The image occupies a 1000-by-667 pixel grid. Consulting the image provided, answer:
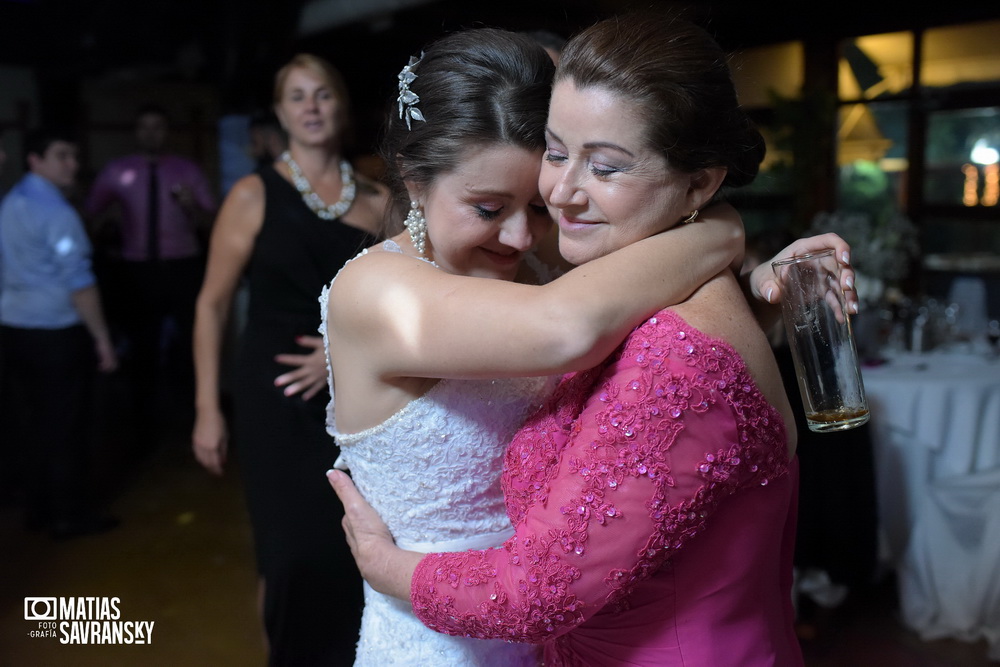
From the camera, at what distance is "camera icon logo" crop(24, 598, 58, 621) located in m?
2.94

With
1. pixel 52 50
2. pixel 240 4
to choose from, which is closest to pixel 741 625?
pixel 52 50

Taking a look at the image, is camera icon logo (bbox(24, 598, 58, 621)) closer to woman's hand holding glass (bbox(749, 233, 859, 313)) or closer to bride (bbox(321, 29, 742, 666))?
bride (bbox(321, 29, 742, 666))

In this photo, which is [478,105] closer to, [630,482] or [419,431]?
[419,431]

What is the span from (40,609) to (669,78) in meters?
2.92

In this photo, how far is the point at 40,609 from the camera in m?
2.96

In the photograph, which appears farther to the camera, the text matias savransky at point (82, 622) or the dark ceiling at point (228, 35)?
the dark ceiling at point (228, 35)

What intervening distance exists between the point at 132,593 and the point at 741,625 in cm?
286

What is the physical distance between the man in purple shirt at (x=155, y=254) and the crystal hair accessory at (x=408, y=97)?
2546 mm

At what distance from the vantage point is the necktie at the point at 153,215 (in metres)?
3.78

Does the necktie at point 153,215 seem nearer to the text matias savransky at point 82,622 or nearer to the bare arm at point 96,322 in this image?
the bare arm at point 96,322

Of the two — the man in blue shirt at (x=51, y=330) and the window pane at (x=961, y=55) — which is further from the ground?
the window pane at (x=961, y=55)

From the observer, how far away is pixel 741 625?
42.3 inches

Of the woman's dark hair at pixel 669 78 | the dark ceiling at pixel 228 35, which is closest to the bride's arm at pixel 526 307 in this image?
the woman's dark hair at pixel 669 78

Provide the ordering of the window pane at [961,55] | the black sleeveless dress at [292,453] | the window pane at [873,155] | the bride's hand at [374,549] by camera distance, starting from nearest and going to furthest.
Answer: the bride's hand at [374,549] → the black sleeveless dress at [292,453] → the window pane at [961,55] → the window pane at [873,155]
